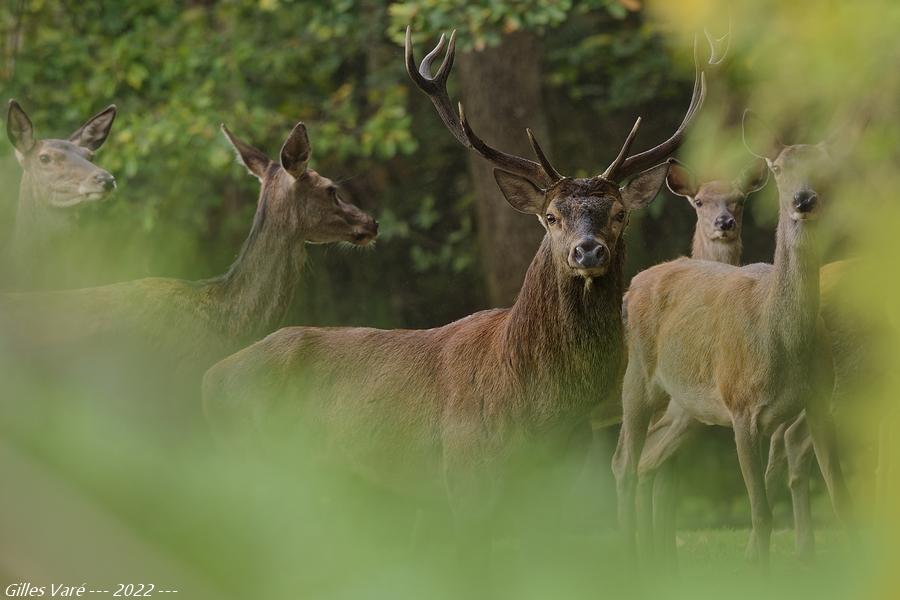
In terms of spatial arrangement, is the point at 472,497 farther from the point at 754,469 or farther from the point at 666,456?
the point at 666,456

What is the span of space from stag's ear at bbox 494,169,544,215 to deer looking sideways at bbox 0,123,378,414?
1.55 metres

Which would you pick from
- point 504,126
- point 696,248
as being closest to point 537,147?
point 696,248

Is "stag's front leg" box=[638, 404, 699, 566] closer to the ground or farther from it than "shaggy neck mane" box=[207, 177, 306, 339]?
closer to the ground

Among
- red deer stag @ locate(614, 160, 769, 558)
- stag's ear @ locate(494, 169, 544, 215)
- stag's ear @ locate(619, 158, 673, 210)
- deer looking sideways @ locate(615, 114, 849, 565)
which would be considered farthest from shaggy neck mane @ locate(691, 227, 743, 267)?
stag's ear @ locate(494, 169, 544, 215)

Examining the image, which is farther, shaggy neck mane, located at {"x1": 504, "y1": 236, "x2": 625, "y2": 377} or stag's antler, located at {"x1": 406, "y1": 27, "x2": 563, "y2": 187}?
stag's antler, located at {"x1": 406, "y1": 27, "x2": 563, "y2": 187}

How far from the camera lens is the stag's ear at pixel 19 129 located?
24.8ft

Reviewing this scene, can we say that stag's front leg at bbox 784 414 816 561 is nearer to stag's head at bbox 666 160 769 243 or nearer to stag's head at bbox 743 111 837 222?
stag's head at bbox 666 160 769 243

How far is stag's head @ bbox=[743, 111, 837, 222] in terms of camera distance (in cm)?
597

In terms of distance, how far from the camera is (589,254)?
491 centimetres

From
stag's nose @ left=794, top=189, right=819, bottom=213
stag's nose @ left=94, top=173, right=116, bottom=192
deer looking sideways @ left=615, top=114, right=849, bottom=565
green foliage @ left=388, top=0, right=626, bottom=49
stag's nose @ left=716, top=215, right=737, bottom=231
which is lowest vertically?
deer looking sideways @ left=615, top=114, right=849, bottom=565

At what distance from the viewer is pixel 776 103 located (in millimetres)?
3064

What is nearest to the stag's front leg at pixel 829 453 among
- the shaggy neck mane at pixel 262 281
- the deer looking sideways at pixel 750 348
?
the deer looking sideways at pixel 750 348

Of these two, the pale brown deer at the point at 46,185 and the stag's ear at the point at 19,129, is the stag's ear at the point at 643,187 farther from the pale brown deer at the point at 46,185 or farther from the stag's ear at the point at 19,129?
the stag's ear at the point at 19,129

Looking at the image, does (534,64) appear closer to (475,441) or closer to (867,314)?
(475,441)
